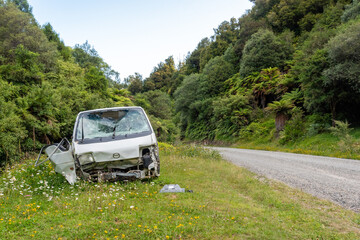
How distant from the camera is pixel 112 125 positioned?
666cm

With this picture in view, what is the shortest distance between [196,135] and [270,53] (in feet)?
59.9

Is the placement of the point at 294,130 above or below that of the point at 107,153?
below

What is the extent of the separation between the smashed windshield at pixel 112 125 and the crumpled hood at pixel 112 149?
0.29 metres

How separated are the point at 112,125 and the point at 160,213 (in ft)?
10.4

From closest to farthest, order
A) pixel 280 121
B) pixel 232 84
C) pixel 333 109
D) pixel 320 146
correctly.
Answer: pixel 320 146, pixel 333 109, pixel 280 121, pixel 232 84

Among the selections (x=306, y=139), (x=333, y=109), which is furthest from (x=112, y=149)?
(x=333, y=109)

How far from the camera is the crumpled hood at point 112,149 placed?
5.68 meters

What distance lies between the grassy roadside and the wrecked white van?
290 mm

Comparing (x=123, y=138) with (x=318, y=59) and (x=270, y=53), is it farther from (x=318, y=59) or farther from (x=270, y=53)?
(x=270, y=53)

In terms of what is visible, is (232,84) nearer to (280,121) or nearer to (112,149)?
(280,121)

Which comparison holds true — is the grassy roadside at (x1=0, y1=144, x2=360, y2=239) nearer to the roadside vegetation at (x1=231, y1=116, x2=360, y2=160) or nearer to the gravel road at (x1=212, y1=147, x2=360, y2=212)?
the gravel road at (x1=212, y1=147, x2=360, y2=212)

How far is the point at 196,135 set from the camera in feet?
147

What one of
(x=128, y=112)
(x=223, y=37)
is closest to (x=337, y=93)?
(x=128, y=112)

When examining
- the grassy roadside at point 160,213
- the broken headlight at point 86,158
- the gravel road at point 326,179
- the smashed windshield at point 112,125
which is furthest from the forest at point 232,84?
the gravel road at point 326,179
